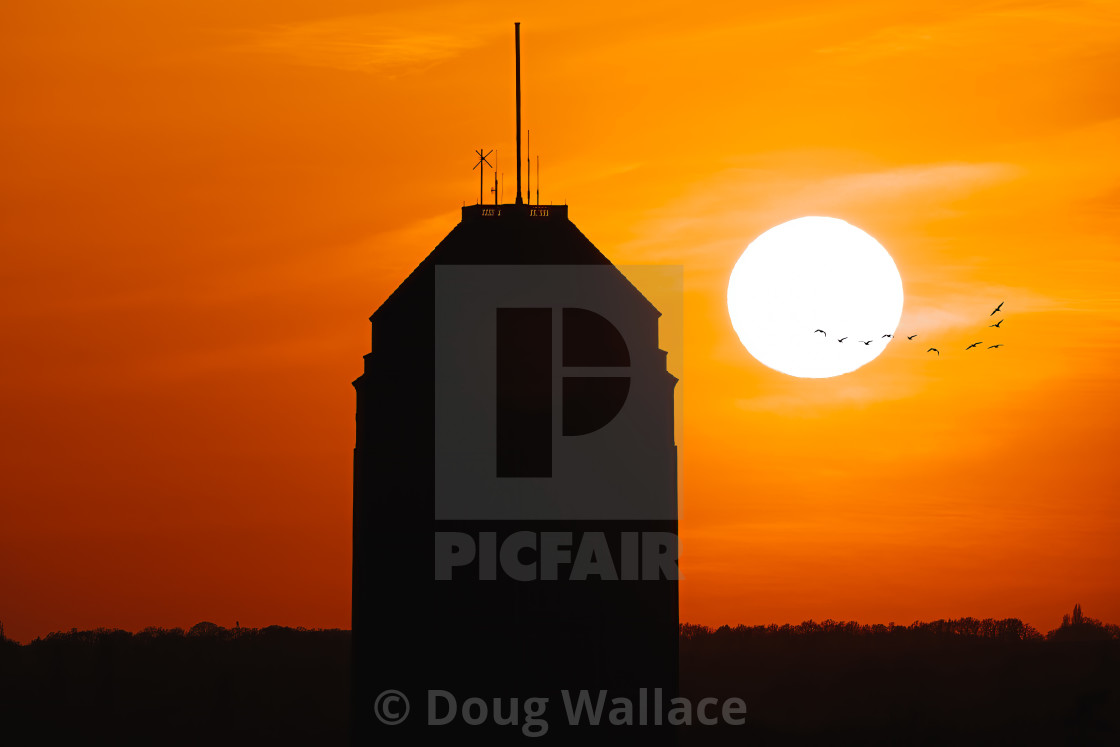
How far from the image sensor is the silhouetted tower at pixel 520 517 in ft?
220

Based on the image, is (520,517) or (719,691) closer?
(520,517)

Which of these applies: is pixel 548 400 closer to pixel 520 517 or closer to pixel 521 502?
pixel 521 502

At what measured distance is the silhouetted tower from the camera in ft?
220

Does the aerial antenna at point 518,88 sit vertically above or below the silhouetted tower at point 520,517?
above

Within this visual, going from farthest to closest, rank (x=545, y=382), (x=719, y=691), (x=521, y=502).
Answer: (x=719, y=691) < (x=545, y=382) < (x=521, y=502)

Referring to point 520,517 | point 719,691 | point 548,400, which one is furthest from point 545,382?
point 719,691

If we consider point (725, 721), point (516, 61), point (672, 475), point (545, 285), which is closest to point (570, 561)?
point (672, 475)

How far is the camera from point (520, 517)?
67250mm

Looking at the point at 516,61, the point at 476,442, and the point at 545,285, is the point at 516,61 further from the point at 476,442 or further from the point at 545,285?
the point at 476,442

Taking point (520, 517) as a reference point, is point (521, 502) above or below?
above

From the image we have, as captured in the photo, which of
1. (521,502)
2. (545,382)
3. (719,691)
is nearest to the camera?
(521,502)

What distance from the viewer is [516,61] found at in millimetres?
72062

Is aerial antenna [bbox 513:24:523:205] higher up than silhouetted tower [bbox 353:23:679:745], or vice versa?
aerial antenna [bbox 513:24:523:205]

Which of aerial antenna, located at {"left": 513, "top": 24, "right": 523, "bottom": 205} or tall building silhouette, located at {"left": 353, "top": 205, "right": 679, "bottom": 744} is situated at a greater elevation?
aerial antenna, located at {"left": 513, "top": 24, "right": 523, "bottom": 205}
